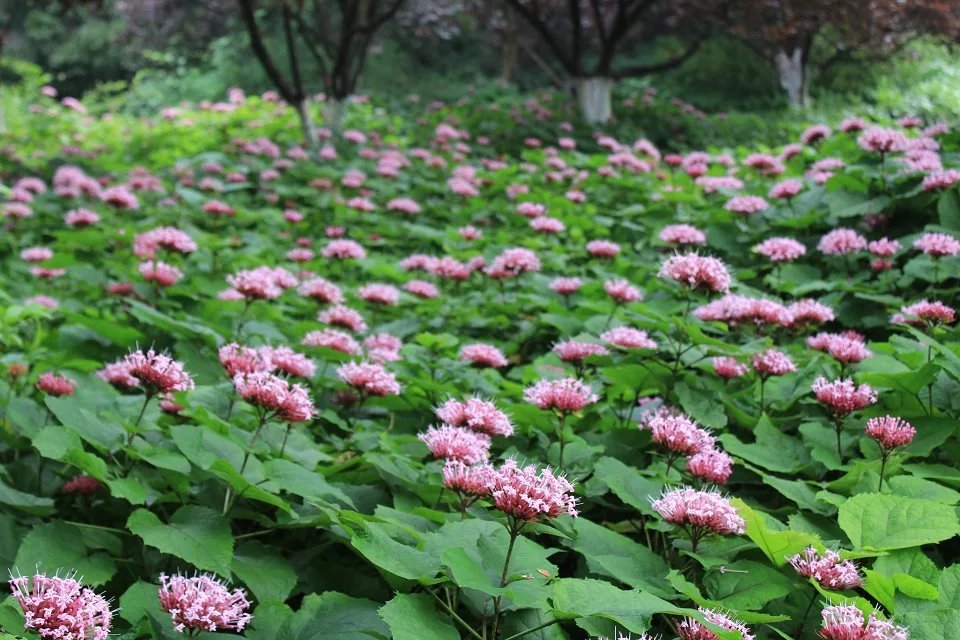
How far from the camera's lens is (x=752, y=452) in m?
2.18

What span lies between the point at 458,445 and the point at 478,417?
21 cm

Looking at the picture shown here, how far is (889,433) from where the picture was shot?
190cm

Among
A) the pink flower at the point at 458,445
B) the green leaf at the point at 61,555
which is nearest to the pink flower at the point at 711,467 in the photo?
the pink flower at the point at 458,445

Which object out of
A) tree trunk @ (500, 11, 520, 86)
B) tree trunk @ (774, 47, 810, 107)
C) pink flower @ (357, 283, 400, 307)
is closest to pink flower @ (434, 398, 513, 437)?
pink flower @ (357, 283, 400, 307)

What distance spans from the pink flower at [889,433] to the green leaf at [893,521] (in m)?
0.19

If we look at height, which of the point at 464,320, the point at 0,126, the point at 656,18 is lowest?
the point at 464,320

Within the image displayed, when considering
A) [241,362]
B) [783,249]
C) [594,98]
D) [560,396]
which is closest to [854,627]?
[560,396]

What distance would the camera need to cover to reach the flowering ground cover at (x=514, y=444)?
149 cm

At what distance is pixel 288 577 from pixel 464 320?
214 cm

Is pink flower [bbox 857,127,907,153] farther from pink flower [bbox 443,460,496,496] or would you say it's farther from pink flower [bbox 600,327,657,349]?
pink flower [bbox 443,460,496,496]

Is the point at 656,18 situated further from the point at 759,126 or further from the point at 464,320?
the point at 464,320

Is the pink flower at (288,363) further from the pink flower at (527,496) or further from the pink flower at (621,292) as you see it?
the pink flower at (621,292)

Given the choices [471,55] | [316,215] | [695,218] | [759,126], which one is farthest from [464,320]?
[471,55]

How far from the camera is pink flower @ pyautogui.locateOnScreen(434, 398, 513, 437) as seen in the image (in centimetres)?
201
